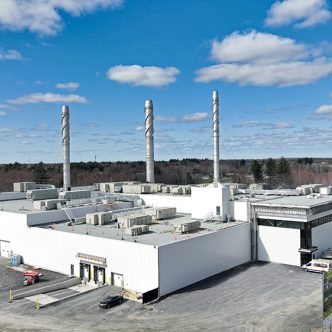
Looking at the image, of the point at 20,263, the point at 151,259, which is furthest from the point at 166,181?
the point at 151,259

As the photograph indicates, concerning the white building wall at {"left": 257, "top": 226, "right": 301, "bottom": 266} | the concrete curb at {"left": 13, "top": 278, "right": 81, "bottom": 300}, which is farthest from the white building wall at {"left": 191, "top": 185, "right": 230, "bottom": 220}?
the concrete curb at {"left": 13, "top": 278, "right": 81, "bottom": 300}

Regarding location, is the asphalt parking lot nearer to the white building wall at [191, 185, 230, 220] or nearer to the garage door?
the white building wall at [191, 185, 230, 220]

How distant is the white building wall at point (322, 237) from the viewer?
41416 millimetres

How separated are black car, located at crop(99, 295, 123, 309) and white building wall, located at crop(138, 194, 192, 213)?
74.5ft

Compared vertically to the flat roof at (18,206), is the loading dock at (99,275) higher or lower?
lower

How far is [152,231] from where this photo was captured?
39.6 m

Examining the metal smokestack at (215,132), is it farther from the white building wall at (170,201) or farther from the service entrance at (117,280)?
the service entrance at (117,280)

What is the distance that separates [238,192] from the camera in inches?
2339

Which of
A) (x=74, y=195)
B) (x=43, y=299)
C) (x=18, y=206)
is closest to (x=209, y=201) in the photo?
(x=43, y=299)

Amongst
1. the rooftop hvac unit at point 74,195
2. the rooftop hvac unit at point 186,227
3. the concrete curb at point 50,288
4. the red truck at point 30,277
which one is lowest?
the concrete curb at point 50,288

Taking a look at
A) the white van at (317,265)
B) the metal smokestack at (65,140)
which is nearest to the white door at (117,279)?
the white van at (317,265)

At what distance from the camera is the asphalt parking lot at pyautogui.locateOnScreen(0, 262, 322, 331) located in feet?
86.9

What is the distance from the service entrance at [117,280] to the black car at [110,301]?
3.24 meters

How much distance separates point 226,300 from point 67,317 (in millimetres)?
11981
